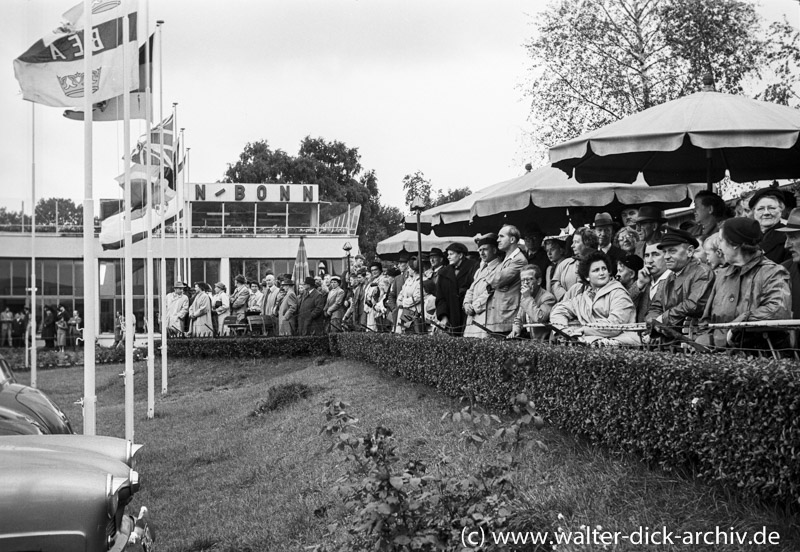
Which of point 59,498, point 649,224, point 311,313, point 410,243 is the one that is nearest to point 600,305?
point 649,224

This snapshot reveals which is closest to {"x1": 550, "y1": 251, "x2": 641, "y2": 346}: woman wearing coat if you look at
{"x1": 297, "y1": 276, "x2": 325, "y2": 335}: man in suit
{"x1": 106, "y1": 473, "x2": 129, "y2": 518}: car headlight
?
{"x1": 106, "y1": 473, "x2": 129, "y2": 518}: car headlight

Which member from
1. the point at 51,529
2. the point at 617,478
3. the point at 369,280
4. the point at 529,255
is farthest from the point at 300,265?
the point at 51,529

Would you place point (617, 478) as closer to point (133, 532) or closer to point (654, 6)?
point (133, 532)

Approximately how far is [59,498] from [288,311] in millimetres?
22818

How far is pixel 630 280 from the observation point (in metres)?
9.77

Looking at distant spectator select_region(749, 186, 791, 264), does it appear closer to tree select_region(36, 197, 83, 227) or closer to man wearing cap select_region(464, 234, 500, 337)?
man wearing cap select_region(464, 234, 500, 337)

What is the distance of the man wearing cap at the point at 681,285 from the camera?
25.4ft

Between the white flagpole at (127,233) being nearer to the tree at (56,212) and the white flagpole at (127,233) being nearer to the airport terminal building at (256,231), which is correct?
the tree at (56,212)

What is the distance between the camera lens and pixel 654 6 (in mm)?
30875

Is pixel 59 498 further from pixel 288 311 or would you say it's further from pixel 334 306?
pixel 288 311

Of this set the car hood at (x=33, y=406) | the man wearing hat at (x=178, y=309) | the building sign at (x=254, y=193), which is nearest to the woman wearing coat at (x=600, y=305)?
the car hood at (x=33, y=406)

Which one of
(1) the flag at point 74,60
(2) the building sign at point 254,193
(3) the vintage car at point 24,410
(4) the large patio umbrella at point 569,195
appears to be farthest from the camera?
(2) the building sign at point 254,193

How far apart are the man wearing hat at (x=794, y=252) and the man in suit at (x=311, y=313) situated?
58.6 feet

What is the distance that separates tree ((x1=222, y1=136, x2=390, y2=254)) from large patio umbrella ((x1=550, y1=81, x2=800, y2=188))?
57810 millimetres
